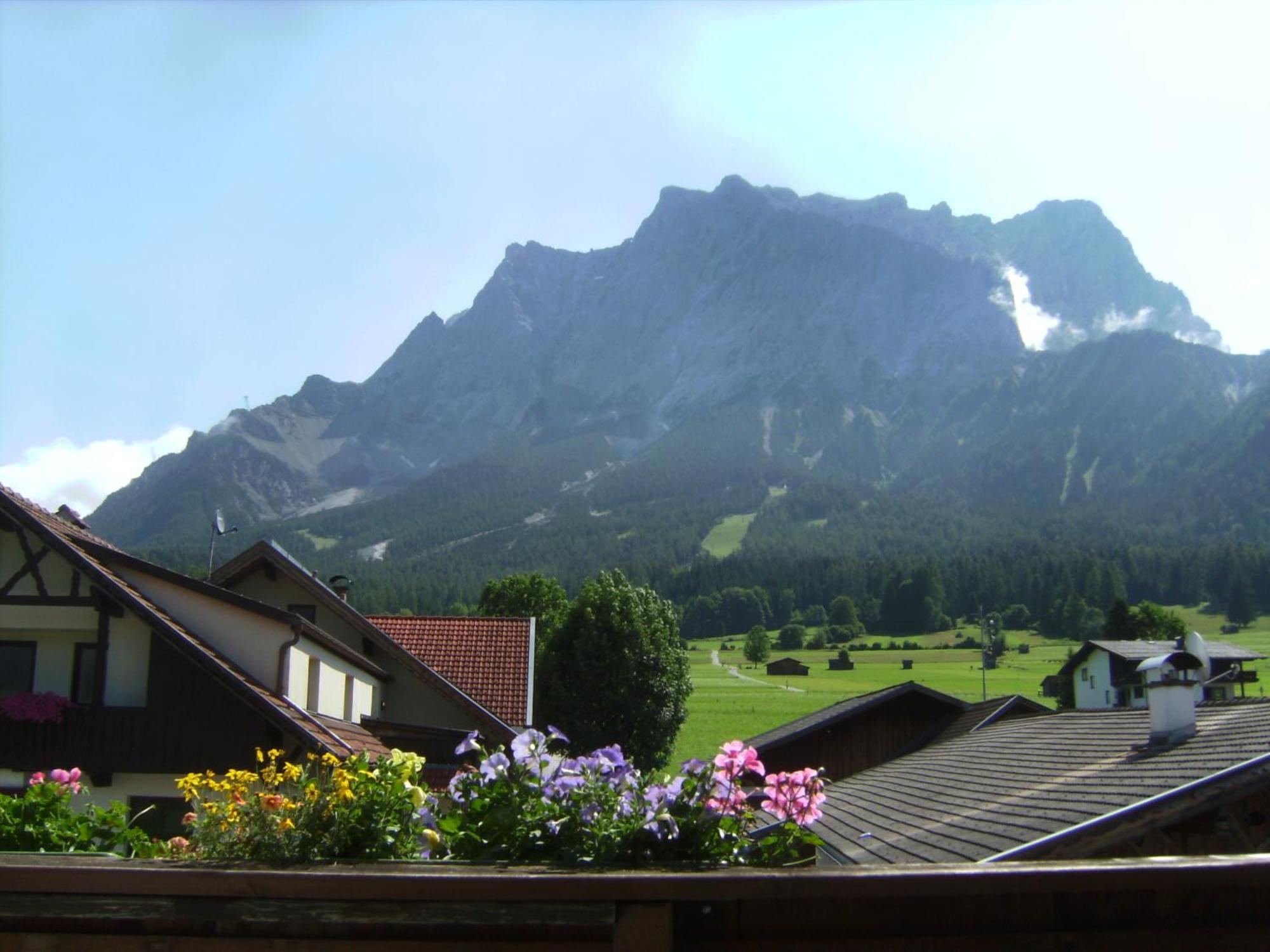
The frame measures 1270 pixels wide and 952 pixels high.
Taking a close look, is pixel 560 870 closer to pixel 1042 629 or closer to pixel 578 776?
pixel 578 776

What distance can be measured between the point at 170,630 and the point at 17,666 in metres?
3.52

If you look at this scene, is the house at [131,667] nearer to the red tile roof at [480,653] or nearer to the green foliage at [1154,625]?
the red tile roof at [480,653]

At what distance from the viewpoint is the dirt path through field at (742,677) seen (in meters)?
96.9

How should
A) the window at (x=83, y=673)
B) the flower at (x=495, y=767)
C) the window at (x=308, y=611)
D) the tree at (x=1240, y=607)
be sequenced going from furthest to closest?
the tree at (x=1240, y=607)
the window at (x=308, y=611)
the window at (x=83, y=673)
the flower at (x=495, y=767)

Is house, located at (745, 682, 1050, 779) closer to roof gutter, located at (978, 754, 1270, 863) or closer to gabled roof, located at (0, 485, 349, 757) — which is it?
gabled roof, located at (0, 485, 349, 757)

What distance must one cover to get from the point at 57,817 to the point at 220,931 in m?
2.56

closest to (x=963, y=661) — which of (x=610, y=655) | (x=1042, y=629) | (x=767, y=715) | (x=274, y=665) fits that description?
(x=1042, y=629)

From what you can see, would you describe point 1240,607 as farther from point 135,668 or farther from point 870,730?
point 135,668

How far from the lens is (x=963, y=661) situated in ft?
388

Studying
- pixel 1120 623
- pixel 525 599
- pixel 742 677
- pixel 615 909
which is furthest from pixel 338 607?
pixel 742 677

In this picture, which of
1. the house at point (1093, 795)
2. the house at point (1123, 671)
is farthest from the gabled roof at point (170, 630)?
the house at point (1123, 671)

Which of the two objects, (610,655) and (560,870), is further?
(610,655)

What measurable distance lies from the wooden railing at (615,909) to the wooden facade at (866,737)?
93.3 ft

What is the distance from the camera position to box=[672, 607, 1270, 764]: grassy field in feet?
238
